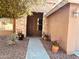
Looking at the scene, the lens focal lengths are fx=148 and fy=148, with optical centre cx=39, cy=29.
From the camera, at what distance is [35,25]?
55.2 ft

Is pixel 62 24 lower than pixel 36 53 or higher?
higher

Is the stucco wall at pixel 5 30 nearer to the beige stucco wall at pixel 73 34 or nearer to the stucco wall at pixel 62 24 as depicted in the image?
the stucco wall at pixel 62 24

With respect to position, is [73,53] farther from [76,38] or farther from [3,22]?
[3,22]

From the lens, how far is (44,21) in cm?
1526

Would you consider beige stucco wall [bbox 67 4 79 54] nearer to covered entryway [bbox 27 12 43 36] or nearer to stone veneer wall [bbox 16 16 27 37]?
stone veneer wall [bbox 16 16 27 37]

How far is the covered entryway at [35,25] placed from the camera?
1681 centimetres

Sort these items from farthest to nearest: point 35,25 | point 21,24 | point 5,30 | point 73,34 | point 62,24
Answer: point 35,25 < point 5,30 < point 21,24 < point 62,24 < point 73,34

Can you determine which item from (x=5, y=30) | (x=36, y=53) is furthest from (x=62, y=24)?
(x=5, y=30)

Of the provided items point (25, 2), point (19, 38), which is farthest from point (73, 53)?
point (19, 38)

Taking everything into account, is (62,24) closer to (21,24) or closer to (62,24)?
(62,24)

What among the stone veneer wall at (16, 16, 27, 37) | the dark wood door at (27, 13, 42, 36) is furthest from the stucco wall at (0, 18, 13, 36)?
the dark wood door at (27, 13, 42, 36)

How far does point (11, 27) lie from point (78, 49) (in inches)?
361

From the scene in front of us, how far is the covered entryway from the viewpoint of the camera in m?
16.8

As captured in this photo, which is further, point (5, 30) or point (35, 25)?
point (35, 25)
